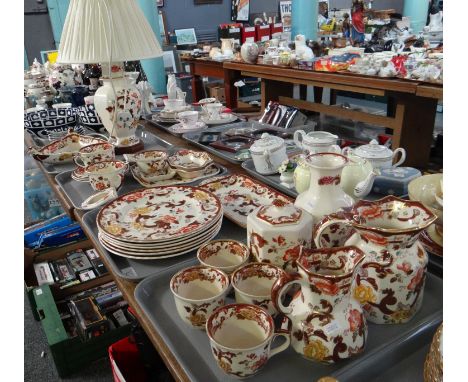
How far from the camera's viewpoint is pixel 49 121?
2082mm

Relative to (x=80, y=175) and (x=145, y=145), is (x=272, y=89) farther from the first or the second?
(x=80, y=175)

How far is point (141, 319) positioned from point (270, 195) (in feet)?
1.91

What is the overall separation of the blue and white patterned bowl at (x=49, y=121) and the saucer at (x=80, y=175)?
2.36 ft

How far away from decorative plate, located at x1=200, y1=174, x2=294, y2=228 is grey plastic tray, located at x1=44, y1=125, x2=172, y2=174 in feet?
1.88

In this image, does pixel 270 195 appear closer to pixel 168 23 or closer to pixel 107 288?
pixel 107 288

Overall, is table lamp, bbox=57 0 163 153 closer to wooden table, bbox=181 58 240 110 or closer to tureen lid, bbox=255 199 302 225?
tureen lid, bbox=255 199 302 225

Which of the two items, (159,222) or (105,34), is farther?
(105,34)

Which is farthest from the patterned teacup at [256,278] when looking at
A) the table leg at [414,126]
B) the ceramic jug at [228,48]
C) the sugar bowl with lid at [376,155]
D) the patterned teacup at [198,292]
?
the ceramic jug at [228,48]

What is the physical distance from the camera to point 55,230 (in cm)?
217

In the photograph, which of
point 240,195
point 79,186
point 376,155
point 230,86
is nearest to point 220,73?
point 230,86

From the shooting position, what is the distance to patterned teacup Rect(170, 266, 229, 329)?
28.0 inches

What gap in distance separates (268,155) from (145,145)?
29.9 inches

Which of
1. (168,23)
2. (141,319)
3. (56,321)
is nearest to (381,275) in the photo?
(141,319)

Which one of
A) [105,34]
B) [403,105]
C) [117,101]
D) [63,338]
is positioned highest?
[105,34]
